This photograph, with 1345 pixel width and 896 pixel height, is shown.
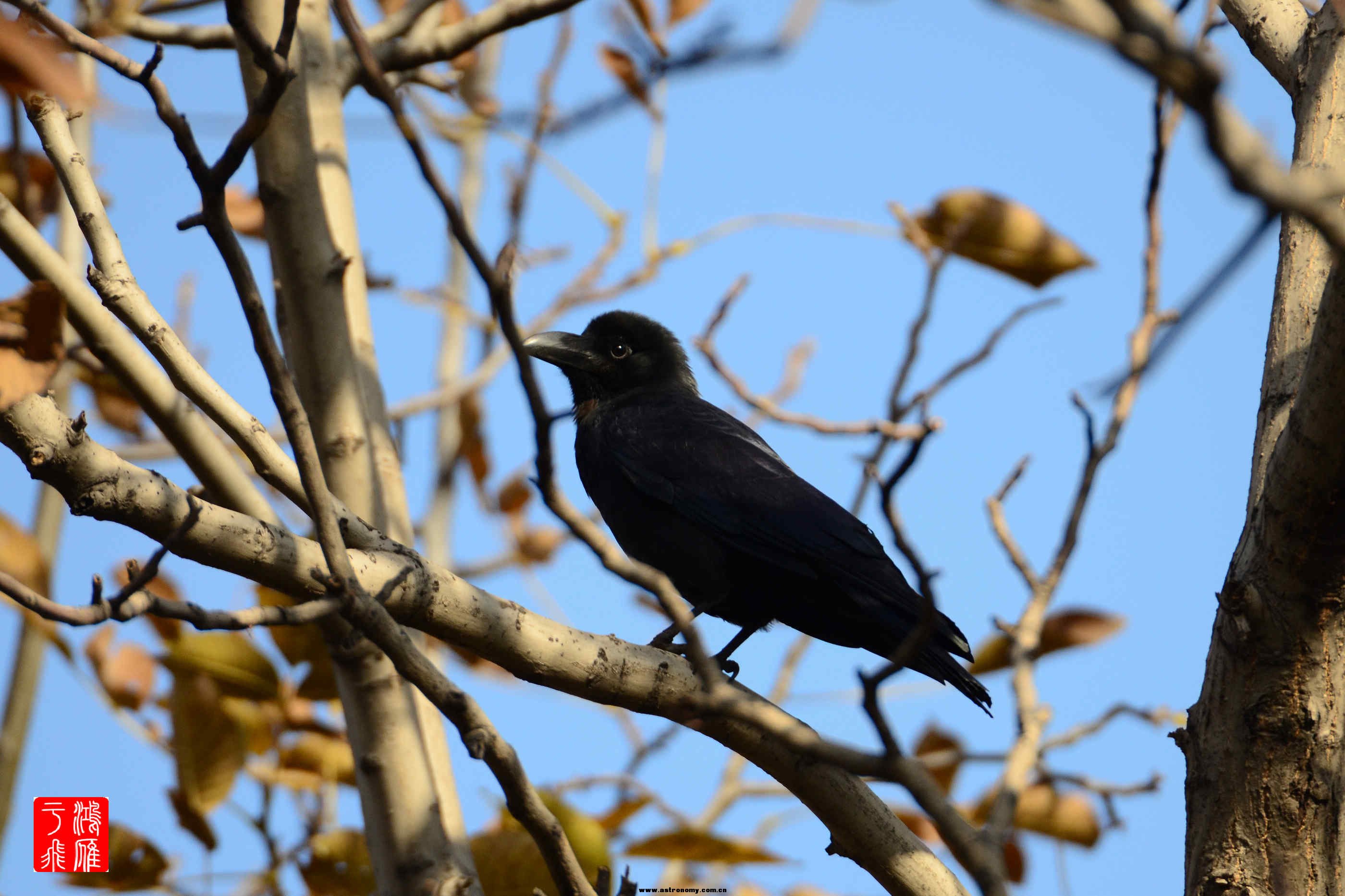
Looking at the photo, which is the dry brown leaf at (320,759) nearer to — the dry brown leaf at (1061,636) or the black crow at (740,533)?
the black crow at (740,533)

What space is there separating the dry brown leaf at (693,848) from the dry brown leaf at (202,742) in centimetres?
118

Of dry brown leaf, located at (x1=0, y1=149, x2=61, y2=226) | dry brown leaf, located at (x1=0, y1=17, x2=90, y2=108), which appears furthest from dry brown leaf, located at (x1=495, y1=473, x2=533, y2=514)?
dry brown leaf, located at (x1=0, y1=17, x2=90, y2=108)

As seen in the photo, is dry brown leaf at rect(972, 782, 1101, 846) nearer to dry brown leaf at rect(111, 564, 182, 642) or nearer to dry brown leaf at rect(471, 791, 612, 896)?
dry brown leaf at rect(471, 791, 612, 896)

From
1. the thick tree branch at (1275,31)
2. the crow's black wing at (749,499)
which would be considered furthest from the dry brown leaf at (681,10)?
the thick tree branch at (1275,31)

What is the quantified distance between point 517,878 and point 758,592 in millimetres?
1373

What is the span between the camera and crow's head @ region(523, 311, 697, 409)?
16.4 feet

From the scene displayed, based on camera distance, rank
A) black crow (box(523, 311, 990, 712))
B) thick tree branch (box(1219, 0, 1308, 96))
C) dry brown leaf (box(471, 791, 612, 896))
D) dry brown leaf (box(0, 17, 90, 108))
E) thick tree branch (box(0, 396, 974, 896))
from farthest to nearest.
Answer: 1. black crow (box(523, 311, 990, 712))
2. thick tree branch (box(1219, 0, 1308, 96))
3. dry brown leaf (box(471, 791, 612, 896))
4. thick tree branch (box(0, 396, 974, 896))
5. dry brown leaf (box(0, 17, 90, 108))

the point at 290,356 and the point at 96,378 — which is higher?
the point at 96,378

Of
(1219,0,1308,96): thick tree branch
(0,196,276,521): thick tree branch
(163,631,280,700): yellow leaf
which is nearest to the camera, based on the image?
(0,196,276,521): thick tree branch

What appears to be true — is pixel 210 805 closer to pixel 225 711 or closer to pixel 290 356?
pixel 225 711

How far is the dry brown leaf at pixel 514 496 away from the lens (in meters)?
5.26

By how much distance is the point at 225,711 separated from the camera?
3.28 metres

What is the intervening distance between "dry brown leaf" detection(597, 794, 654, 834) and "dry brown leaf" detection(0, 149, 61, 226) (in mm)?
2563

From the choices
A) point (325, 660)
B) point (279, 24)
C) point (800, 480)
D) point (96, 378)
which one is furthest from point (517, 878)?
point (279, 24)
